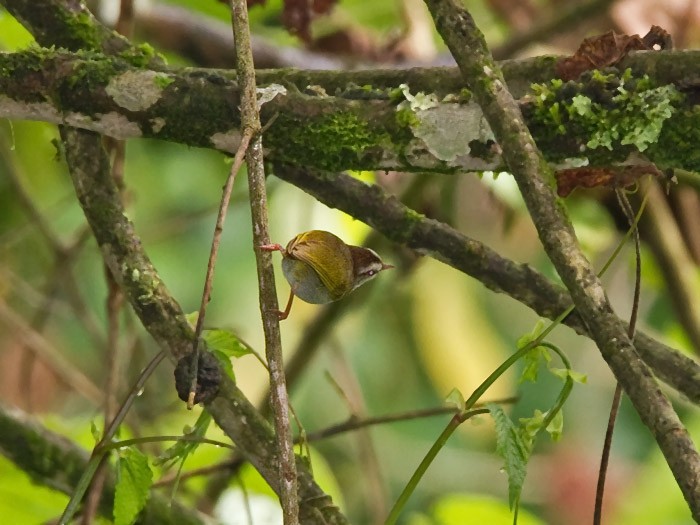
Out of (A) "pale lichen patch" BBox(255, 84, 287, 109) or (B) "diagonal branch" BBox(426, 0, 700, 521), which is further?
(A) "pale lichen patch" BBox(255, 84, 287, 109)

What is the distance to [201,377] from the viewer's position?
79 cm

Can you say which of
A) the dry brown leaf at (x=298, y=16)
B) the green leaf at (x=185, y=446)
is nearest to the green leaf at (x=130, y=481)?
the green leaf at (x=185, y=446)

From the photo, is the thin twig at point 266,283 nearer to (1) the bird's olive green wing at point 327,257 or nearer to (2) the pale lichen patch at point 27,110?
(1) the bird's olive green wing at point 327,257

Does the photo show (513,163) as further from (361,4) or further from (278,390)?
(361,4)

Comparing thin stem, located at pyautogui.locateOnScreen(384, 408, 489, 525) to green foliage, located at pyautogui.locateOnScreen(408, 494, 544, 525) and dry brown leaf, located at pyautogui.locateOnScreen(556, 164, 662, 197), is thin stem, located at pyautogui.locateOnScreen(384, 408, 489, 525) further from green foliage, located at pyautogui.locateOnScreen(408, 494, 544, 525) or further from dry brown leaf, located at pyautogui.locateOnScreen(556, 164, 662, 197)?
green foliage, located at pyautogui.locateOnScreen(408, 494, 544, 525)

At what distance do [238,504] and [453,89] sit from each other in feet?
3.91

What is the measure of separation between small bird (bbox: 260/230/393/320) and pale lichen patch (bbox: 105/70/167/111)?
0.21m

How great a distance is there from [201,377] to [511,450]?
0.27m

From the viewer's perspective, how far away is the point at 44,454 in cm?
121

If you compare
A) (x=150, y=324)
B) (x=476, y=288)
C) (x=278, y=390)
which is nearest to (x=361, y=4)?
(x=476, y=288)

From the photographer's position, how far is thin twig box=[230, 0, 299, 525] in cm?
63

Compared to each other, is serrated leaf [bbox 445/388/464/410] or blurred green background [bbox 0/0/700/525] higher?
blurred green background [bbox 0/0/700/525]

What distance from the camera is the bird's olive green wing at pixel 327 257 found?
76 centimetres

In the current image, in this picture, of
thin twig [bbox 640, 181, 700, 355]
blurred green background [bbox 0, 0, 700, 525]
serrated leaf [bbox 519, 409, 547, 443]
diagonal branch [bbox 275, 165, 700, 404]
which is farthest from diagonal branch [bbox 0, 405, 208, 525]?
thin twig [bbox 640, 181, 700, 355]
